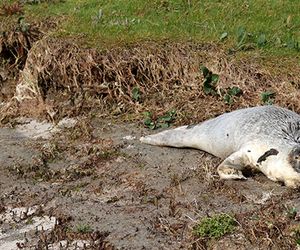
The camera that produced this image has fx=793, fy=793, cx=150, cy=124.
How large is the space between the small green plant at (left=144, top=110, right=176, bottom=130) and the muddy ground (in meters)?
0.15

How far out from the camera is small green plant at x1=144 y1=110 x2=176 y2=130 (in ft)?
25.8

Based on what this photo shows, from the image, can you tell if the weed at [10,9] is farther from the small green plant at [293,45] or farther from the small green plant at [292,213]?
the small green plant at [292,213]

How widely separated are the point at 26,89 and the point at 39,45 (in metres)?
0.50

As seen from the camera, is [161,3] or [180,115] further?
[161,3]

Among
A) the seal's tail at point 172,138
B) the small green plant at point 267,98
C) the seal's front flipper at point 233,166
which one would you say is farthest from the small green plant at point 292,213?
the small green plant at point 267,98

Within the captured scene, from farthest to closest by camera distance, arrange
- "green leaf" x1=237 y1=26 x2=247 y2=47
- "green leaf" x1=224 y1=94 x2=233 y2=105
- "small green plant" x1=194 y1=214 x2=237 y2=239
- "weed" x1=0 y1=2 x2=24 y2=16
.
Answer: "weed" x1=0 y1=2 x2=24 y2=16
"green leaf" x1=237 y1=26 x2=247 y2=47
"green leaf" x1=224 y1=94 x2=233 y2=105
"small green plant" x1=194 y1=214 x2=237 y2=239

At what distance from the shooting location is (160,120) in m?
7.95

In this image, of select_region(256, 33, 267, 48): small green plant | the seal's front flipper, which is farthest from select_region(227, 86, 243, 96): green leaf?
the seal's front flipper

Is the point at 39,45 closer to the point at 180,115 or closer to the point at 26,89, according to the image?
the point at 26,89

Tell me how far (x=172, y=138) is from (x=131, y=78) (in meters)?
1.22

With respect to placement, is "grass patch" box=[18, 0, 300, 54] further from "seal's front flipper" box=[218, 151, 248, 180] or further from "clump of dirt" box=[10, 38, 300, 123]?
"seal's front flipper" box=[218, 151, 248, 180]

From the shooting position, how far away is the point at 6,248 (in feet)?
19.1

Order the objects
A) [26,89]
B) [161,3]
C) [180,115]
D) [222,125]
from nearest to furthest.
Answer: [222,125] → [180,115] → [26,89] → [161,3]

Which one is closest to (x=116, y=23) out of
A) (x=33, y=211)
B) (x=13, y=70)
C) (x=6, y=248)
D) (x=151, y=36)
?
(x=151, y=36)
